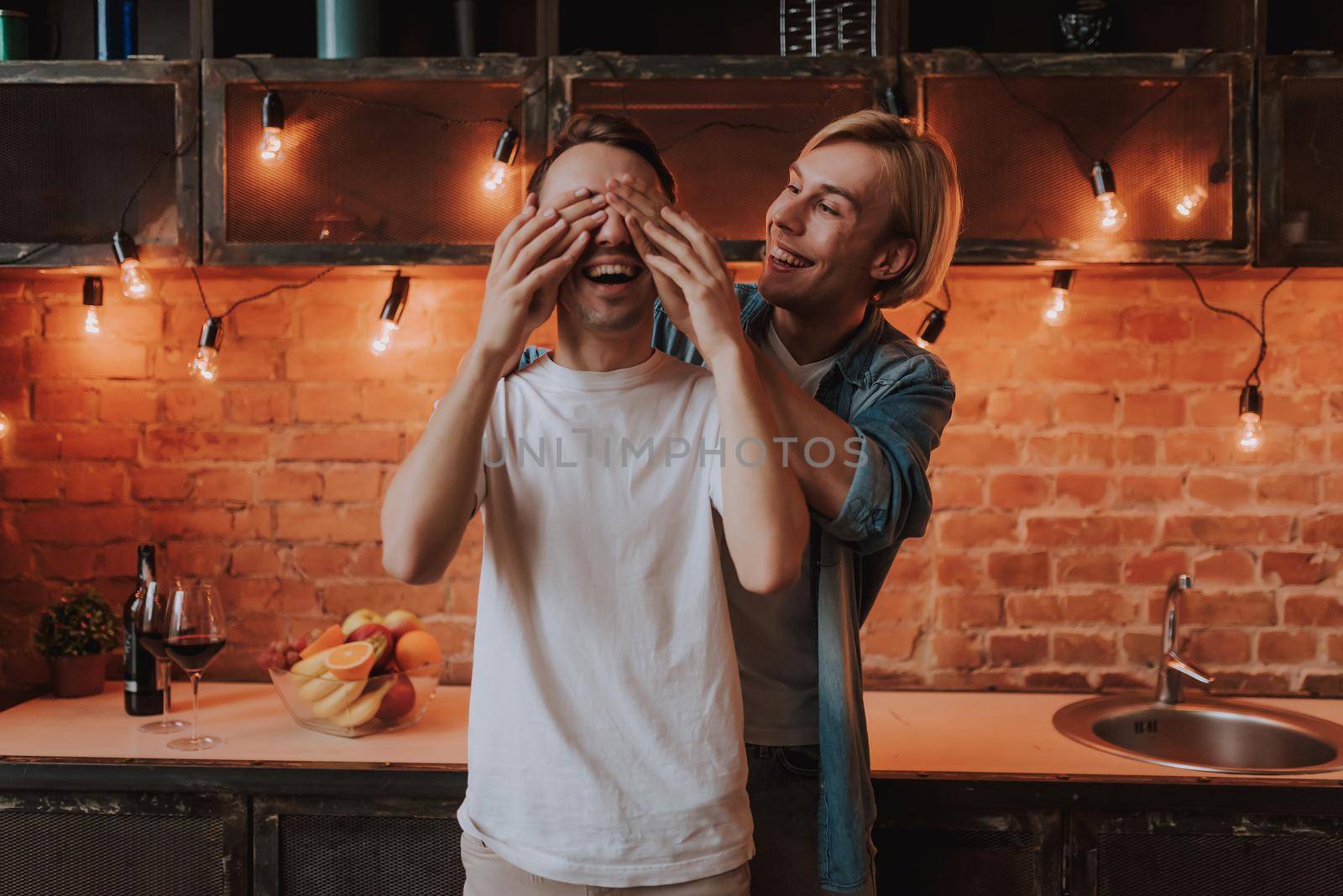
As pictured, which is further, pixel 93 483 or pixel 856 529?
pixel 93 483

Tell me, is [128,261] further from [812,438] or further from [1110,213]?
[1110,213]

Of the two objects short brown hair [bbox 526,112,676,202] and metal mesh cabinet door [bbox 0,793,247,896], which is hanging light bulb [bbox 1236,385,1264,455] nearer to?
short brown hair [bbox 526,112,676,202]

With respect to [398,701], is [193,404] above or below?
above

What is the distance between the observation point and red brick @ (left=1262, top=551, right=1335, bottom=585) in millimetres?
2301

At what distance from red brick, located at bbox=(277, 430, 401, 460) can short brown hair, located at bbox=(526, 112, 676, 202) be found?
4.03ft

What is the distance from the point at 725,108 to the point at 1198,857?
61.2 inches

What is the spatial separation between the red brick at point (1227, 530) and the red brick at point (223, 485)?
2097 mm

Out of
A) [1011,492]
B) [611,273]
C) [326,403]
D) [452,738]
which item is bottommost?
[452,738]

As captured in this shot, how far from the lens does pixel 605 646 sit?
116 centimetres

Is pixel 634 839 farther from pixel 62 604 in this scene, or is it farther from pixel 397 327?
pixel 62 604

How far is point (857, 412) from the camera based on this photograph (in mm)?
1414

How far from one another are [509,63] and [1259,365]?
1.73 m

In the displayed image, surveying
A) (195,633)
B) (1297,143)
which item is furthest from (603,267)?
(1297,143)

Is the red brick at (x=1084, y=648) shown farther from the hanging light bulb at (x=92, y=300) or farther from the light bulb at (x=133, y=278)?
the hanging light bulb at (x=92, y=300)
